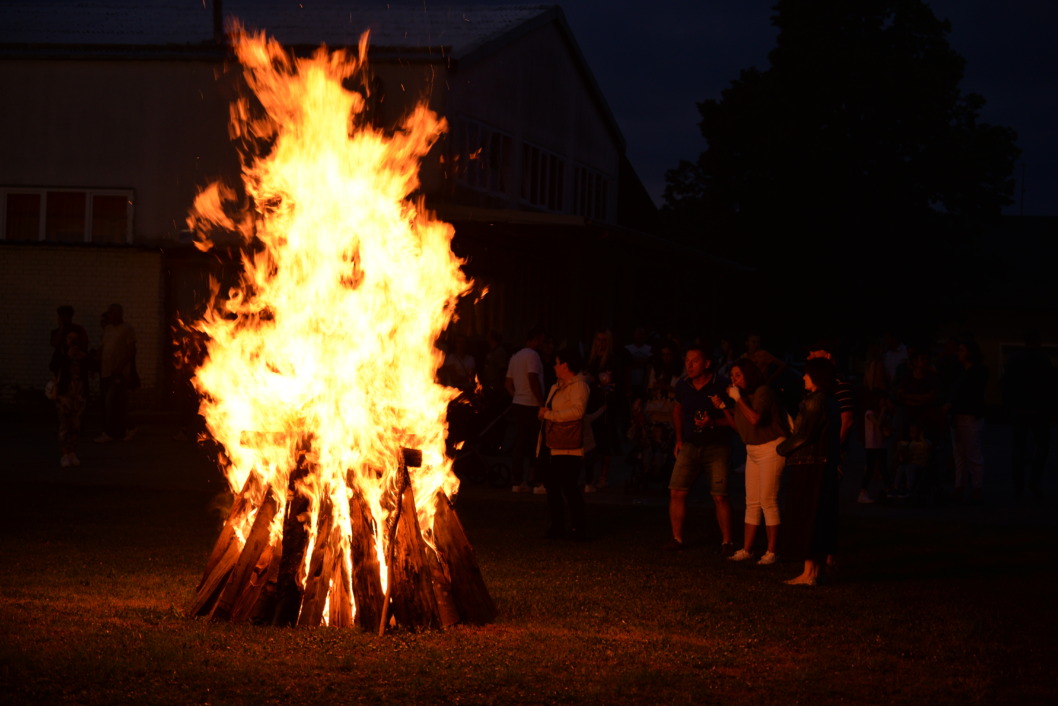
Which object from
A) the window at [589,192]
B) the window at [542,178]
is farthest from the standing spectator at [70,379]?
the window at [589,192]

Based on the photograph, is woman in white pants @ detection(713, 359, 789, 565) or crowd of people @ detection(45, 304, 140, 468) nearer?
woman in white pants @ detection(713, 359, 789, 565)

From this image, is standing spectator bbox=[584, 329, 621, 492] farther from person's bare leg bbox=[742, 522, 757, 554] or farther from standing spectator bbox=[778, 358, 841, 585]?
standing spectator bbox=[778, 358, 841, 585]

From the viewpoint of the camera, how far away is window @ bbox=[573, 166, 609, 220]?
33.3 m

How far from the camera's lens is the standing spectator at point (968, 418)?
15867 mm

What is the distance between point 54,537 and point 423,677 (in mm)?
5841

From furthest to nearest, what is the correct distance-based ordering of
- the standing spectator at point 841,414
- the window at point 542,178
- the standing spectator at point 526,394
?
the window at point 542,178 < the standing spectator at point 526,394 < the standing spectator at point 841,414

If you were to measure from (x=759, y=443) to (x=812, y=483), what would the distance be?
89 cm

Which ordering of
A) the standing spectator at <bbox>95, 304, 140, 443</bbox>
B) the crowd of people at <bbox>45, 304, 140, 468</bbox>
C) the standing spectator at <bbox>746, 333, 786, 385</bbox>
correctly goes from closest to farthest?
1. the standing spectator at <bbox>746, 333, 786, 385</bbox>
2. the crowd of people at <bbox>45, 304, 140, 468</bbox>
3. the standing spectator at <bbox>95, 304, 140, 443</bbox>

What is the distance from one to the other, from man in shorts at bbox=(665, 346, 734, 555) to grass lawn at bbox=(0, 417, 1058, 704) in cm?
38

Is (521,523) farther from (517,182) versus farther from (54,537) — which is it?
(517,182)

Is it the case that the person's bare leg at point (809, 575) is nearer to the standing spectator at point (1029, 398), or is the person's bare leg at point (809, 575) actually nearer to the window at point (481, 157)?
the standing spectator at point (1029, 398)

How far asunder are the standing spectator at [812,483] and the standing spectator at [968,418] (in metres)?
5.83

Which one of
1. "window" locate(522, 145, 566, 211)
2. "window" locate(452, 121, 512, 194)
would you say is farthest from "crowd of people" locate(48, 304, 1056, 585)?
"window" locate(522, 145, 566, 211)

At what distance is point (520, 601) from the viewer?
926cm
